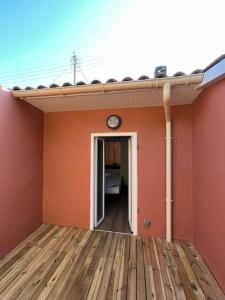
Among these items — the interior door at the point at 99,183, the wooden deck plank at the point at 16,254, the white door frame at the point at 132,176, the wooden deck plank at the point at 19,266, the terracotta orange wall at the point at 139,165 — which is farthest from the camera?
the interior door at the point at 99,183

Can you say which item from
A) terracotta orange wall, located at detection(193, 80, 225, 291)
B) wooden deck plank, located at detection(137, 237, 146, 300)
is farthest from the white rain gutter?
wooden deck plank, located at detection(137, 237, 146, 300)

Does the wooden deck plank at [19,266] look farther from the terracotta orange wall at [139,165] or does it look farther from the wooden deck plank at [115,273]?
the wooden deck plank at [115,273]

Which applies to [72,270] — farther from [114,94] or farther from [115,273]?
[114,94]

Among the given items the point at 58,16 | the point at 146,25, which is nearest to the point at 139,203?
the point at 146,25

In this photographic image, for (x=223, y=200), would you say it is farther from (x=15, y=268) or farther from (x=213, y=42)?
(x=15, y=268)

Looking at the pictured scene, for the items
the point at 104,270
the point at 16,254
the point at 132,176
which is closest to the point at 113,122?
the point at 132,176

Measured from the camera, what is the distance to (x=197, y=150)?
2.41 m

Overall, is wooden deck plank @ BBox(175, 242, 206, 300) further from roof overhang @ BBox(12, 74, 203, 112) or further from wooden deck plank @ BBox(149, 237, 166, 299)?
roof overhang @ BBox(12, 74, 203, 112)

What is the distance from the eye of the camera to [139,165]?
2.85 m

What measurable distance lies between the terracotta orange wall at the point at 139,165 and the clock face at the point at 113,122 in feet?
0.26

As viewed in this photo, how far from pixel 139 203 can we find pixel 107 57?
3.69 m

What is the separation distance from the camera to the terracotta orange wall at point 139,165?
2.69 metres

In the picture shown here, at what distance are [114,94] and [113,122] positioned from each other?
671 mm

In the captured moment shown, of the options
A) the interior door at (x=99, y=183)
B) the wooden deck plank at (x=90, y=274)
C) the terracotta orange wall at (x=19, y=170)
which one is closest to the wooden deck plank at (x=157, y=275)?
the wooden deck plank at (x=90, y=274)
